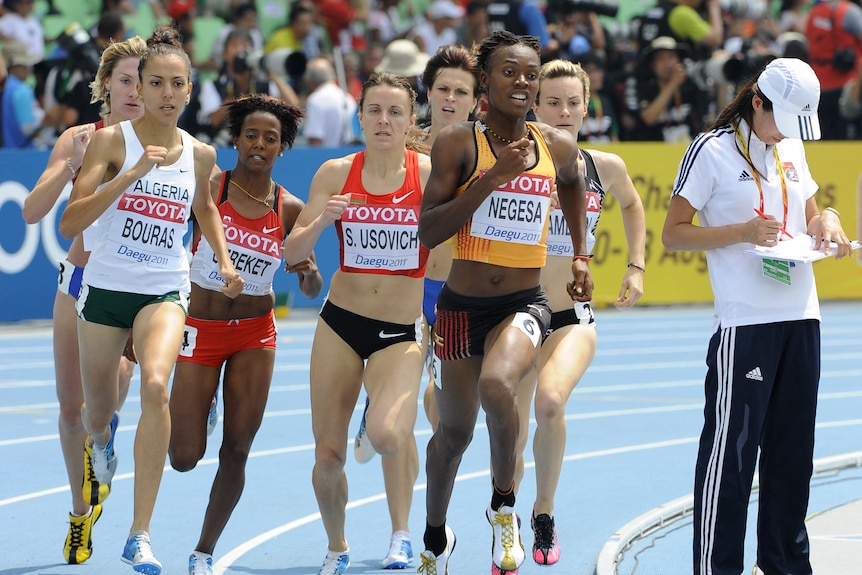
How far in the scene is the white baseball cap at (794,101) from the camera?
561 cm

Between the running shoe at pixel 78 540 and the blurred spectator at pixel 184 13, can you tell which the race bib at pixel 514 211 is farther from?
the blurred spectator at pixel 184 13

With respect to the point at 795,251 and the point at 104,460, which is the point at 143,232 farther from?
the point at 795,251

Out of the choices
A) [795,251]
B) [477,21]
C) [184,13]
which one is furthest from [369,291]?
[184,13]

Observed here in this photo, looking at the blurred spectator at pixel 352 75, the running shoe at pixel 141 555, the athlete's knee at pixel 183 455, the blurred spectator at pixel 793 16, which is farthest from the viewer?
the blurred spectator at pixel 793 16

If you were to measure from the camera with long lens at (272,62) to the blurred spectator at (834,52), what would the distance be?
7.55 m

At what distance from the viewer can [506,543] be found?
6395mm

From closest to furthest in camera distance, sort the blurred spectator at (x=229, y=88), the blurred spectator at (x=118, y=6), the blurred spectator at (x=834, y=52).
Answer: the blurred spectator at (x=229, y=88)
the blurred spectator at (x=118, y=6)
the blurred spectator at (x=834, y=52)

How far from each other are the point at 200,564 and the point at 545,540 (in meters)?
1.73

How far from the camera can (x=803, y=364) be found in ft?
18.9

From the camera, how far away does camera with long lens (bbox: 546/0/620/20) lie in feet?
67.6

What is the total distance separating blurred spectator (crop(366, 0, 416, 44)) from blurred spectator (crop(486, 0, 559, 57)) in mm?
1838

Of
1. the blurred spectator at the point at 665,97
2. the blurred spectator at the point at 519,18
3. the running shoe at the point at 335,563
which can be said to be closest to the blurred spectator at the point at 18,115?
the blurred spectator at the point at 519,18

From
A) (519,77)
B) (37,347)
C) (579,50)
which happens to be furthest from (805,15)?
(519,77)

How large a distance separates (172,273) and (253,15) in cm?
1269
